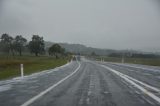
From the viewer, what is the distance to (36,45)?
166125 mm

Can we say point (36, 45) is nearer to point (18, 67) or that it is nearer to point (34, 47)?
point (34, 47)

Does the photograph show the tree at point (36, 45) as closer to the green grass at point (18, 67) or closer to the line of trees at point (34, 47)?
the line of trees at point (34, 47)

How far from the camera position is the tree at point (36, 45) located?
166m

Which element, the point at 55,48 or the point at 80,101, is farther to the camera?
the point at 55,48

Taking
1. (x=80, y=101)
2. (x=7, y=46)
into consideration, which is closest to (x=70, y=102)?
(x=80, y=101)

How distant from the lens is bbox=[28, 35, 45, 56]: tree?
543 ft

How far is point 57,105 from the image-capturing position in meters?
8.84

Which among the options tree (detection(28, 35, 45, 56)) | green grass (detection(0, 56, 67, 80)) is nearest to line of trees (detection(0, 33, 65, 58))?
tree (detection(28, 35, 45, 56))

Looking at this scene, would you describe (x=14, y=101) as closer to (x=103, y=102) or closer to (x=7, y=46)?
(x=103, y=102)

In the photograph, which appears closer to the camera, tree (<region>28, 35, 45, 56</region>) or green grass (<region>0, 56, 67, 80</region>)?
green grass (<region>0, 56, 67, 80</region>)

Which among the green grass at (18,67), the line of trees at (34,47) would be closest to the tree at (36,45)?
the line of trees at (34,47)

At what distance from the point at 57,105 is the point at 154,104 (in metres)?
2.88

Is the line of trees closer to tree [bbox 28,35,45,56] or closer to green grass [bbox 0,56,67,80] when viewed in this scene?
tree [bbox 28,35,45,56]

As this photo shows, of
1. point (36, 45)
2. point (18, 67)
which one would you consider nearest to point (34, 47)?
point (36, 45)
